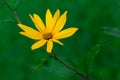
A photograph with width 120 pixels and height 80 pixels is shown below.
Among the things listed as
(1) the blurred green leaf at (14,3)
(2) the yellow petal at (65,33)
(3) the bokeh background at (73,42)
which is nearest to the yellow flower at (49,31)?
(2) the yellow petal at (65,33)

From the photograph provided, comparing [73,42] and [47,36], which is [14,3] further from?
[73,42]

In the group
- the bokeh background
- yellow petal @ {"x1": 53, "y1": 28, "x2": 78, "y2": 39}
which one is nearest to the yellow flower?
yellow petal @ {"x1": 53, "y1": 28, "x2": 78, "y2": 39}

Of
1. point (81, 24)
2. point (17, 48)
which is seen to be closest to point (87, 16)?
point (81, 24)

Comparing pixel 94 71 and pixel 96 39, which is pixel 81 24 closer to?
pixel 96 39

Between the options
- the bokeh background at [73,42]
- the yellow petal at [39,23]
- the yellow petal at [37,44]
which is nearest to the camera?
the yellow petal at [37,44]

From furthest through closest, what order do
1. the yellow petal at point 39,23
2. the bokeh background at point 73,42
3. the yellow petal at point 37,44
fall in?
the bokeh background at point 73,42
the yellow petal at point 39,23
the yellow petal at point 37,44

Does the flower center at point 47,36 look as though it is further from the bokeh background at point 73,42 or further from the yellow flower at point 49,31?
the bokeh background at point 73,42

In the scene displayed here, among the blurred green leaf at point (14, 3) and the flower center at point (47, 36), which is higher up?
the blurred green leaf at point (14, 3)

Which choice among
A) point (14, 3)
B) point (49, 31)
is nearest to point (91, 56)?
point (49, 31)

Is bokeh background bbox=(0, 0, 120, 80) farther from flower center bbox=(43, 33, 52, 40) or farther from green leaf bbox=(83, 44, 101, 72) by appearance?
flower center bbox=(43, 33, 52, 40)
